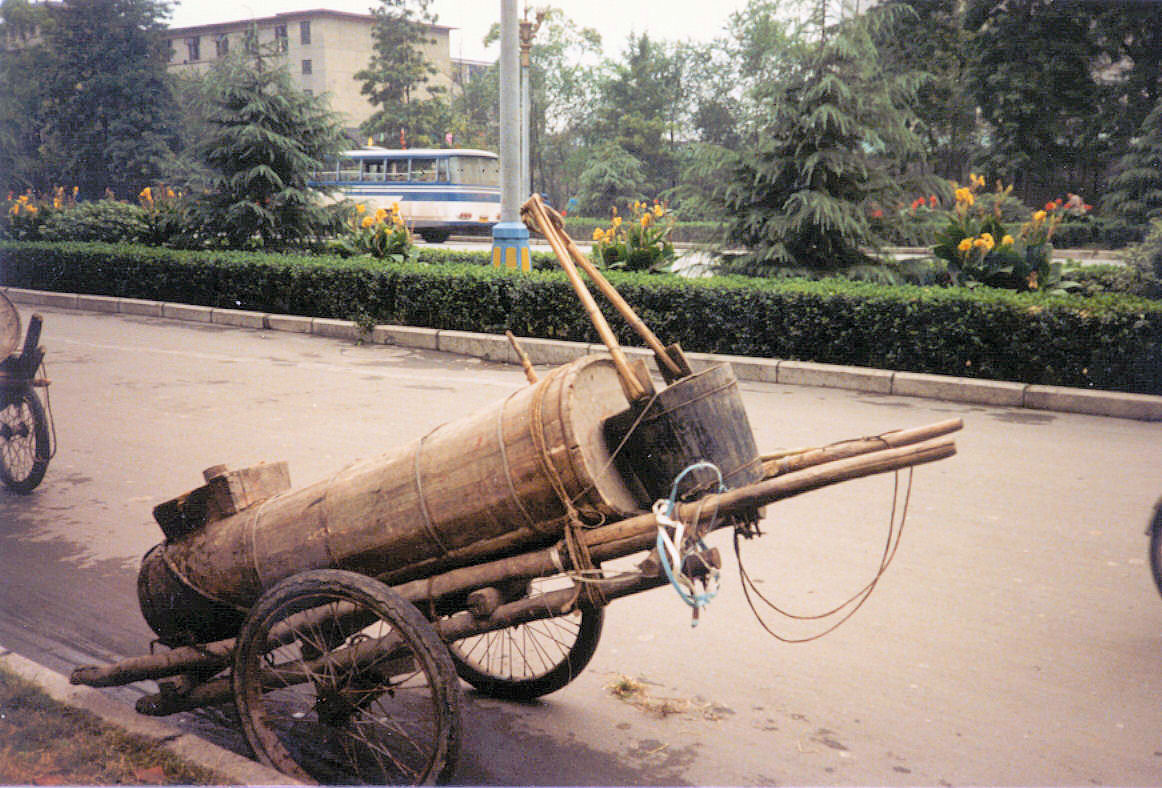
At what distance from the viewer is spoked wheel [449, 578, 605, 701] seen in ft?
12.2

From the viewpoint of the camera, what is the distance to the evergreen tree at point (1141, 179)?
92.2ft

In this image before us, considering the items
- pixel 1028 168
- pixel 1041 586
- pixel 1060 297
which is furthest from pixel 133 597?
pixel 1028 168

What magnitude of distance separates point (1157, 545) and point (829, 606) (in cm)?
146

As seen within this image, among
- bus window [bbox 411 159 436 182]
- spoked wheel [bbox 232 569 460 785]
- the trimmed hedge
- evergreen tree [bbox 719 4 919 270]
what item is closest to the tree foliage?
bus window [bbox 411 159 436 182]

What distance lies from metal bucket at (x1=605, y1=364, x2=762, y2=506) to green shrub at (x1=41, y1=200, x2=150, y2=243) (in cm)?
1835

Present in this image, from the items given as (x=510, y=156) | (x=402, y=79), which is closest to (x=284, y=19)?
(x=510, y=156)

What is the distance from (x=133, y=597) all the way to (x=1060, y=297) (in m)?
8.37

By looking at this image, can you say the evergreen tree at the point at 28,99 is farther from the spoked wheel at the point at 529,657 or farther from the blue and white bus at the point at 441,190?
the spoked wheel at the point at 529,657

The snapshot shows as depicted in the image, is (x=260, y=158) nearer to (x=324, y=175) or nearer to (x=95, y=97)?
(x=324, y=175)

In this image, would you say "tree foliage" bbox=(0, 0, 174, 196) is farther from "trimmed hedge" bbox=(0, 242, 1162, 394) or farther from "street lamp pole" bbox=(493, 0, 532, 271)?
"street lamp pole" bbox=(493, 0, 532, 271)

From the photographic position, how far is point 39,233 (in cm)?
2167

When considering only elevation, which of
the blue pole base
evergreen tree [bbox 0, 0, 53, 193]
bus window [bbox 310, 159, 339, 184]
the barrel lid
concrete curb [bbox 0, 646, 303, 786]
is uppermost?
evergreen tree [bbox 0, 0, 53, 193]

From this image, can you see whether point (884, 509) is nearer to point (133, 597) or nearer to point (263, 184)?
point (133, 597)

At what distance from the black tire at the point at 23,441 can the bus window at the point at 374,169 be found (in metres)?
31.6
